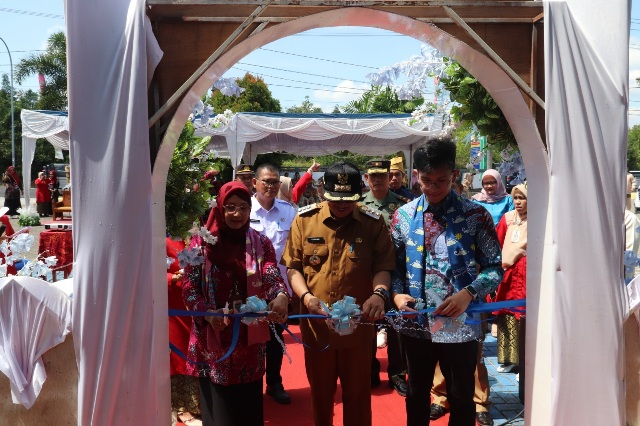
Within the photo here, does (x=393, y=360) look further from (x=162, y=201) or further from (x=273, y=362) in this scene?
(x=162, y=201)

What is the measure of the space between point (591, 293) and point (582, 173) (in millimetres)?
598

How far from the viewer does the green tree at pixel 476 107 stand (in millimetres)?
3889

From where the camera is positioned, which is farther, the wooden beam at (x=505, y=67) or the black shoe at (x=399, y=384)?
the black shoe at (x=399, y=384)

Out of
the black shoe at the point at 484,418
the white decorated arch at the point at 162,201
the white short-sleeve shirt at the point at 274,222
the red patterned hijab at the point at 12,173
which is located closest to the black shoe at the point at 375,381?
the black shoe at the point at 484,418

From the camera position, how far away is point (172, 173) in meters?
4.35

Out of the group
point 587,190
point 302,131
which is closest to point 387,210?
point 587,190

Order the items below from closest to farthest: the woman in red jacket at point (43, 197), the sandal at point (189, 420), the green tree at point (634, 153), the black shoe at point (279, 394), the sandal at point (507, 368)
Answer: the sandal at point (189, 420)
the black shoe at point (279, 394)
the sandal at point (507, 368)
the woman in red jacket at point (43, 197)
the green tree at point (634, 153)

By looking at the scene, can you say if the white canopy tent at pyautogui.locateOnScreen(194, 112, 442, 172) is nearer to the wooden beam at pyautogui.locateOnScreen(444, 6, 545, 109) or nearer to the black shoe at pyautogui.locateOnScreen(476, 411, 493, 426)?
the black shoe at pyautogui.locateOnScreen(476, 411, 493, 426)

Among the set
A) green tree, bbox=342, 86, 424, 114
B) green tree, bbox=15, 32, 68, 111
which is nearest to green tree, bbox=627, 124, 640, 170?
green tree, bbox=342, 86, 424, 114

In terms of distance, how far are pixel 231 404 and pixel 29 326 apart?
3.77 feet

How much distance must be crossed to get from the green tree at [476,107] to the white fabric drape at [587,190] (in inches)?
30.9

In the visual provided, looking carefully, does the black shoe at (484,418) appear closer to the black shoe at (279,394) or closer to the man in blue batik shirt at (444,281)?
the man in blue batik shirt at (444,281)

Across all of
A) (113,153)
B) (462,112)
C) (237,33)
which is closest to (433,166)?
(462,112)

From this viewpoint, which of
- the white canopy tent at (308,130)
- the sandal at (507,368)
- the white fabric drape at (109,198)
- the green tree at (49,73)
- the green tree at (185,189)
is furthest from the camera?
the green tree at (49,73)
